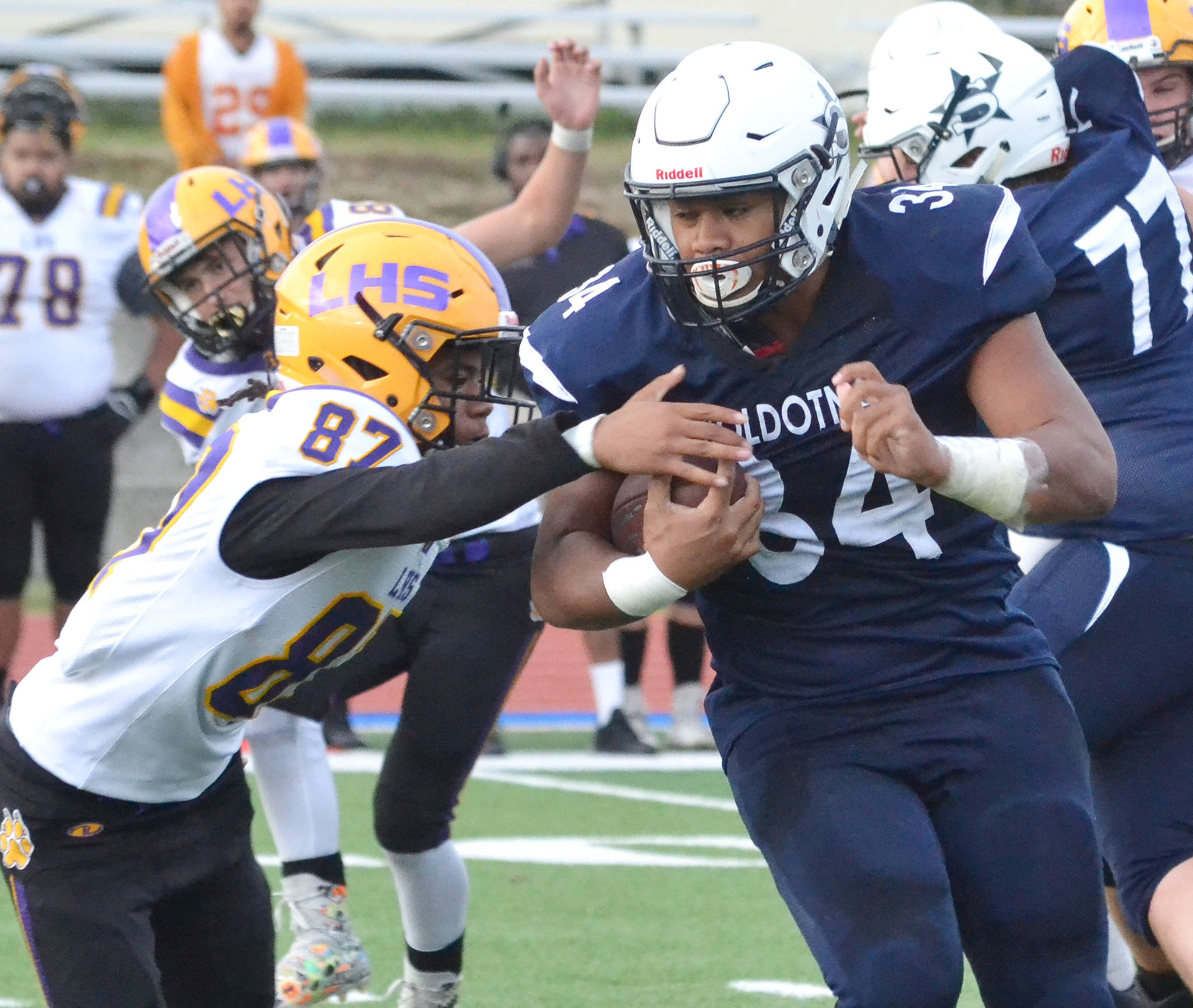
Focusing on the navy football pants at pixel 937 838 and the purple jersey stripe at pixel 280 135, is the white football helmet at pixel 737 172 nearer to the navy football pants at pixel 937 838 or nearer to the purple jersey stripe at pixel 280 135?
the navy football pants at pixel 937 838

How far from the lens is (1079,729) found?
115 inches

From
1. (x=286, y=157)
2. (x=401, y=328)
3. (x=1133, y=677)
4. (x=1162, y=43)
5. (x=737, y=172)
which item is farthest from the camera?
(x=286, y=157)

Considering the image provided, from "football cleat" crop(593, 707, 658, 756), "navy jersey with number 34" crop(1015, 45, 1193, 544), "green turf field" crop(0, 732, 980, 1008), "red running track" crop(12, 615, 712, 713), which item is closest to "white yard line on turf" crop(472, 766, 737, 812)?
"green turf field" crop(0, 732, 980, 1008)

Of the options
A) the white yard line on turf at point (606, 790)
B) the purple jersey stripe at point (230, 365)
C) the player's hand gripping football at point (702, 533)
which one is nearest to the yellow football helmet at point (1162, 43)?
the purple jersey stripe at point (230, 365)

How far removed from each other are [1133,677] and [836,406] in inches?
40.2

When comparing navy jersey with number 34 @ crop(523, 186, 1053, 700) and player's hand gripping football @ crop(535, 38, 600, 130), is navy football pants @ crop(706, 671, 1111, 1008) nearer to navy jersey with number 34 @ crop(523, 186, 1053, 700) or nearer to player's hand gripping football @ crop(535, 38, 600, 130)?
navy jersey with number 34 @ crop(523, 186, 1053, 700)

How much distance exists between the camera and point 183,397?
447 centimetres

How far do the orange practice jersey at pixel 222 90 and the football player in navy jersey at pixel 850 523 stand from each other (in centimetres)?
697

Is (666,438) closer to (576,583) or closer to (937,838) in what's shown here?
(576,583)

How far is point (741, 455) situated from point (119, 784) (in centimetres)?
110

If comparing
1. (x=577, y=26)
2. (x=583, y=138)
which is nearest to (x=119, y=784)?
(x=583, y=138)

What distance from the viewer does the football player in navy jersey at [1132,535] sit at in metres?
3.51

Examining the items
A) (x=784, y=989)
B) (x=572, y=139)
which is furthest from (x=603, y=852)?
(x=572, y=139)

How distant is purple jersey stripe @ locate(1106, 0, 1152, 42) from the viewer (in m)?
4.25
